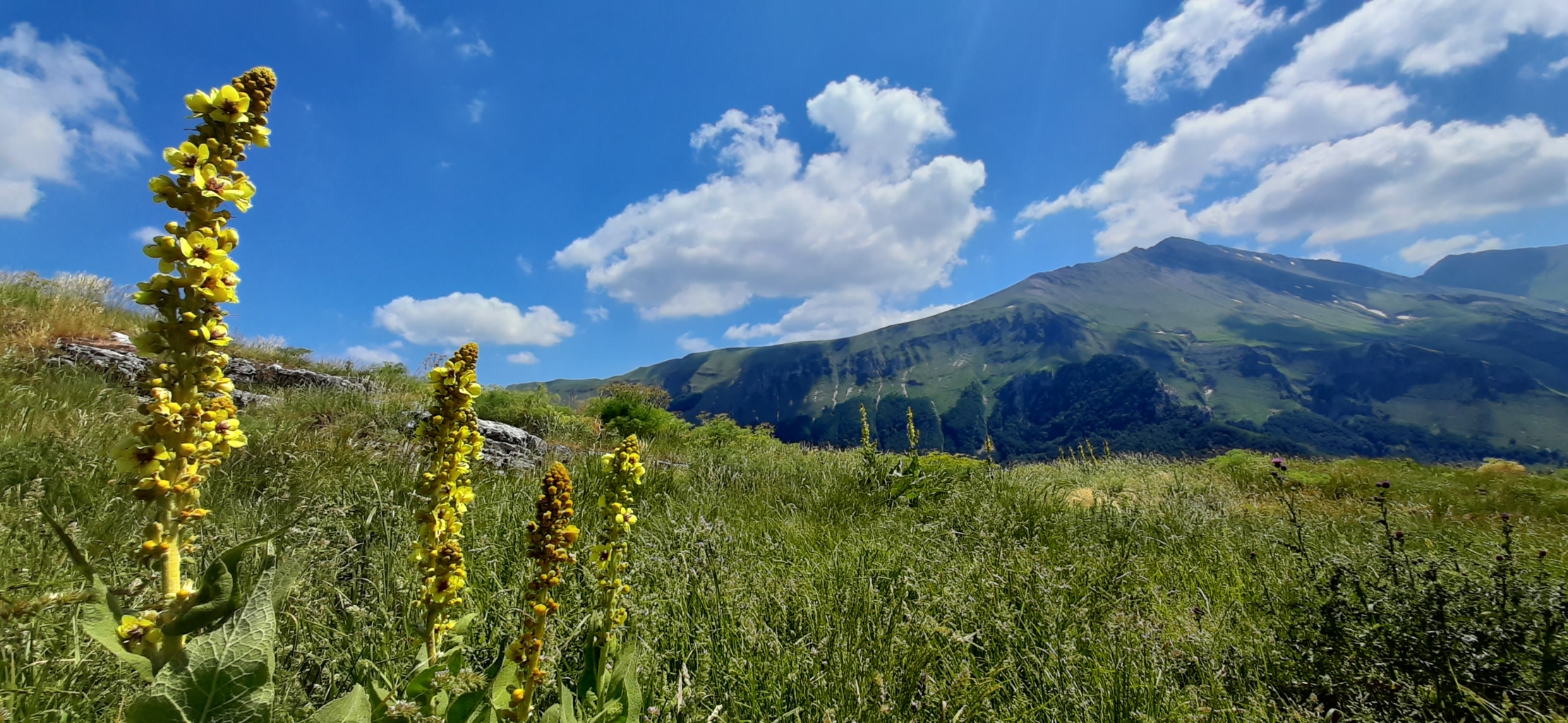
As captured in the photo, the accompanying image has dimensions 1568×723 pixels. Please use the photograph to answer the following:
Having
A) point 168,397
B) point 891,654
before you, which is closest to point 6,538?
point 168,397

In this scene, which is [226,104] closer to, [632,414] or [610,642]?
[610,642]

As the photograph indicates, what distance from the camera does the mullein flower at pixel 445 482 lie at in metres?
1.82

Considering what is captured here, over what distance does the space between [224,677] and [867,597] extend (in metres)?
2.68

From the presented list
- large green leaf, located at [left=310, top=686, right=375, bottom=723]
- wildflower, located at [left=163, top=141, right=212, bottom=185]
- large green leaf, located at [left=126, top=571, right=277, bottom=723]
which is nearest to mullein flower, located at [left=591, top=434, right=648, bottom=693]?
large green leaf, located at [left=310, top=686, right=375, bottom=723]

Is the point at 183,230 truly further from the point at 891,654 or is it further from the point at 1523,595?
the point at 1523,595

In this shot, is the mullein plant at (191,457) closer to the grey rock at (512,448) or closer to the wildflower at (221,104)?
the wildflower at (221,104)

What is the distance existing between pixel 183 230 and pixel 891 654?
2.78 metres

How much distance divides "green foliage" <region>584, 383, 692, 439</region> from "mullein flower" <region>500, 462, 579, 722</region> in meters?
10.2

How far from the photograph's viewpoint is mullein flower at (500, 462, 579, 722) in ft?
5.20

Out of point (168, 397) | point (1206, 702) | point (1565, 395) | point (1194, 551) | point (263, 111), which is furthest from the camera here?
point (1565, 395)

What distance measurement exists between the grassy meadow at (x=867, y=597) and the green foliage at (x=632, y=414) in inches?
277

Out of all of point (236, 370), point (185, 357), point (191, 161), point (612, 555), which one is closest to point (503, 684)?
point (612, 555)

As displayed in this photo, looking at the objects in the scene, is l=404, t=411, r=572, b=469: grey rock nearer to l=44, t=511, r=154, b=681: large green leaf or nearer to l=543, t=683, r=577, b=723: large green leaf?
Result: l=543, t=683, r=577, b=723: large green leaf

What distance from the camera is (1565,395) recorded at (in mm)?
174125
